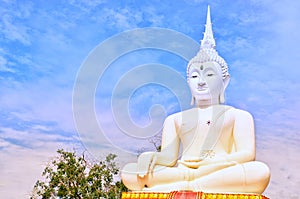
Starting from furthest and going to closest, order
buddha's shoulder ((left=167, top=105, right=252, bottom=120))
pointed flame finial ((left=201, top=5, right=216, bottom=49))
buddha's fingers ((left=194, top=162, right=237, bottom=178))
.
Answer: pointed flame finial ((left=201, top=5, right=216, bottom=49)), buddha's shoulder ((left=167, top=105, right=252, bottom=120)), buddha's fingers ((left=194, top=162, right=237, bottom=178))

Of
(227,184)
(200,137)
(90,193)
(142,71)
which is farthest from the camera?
(90,193)

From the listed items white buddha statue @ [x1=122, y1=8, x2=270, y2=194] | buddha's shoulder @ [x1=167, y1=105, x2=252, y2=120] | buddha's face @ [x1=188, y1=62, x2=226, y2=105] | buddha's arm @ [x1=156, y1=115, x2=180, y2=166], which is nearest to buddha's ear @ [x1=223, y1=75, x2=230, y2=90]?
white buddha statue @ [x1=122, y1=8, x2=270, y2=194]

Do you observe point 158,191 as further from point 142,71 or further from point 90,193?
point 90,193

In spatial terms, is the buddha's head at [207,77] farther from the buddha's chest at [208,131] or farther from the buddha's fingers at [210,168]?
the buddha's fingers at [210,168]

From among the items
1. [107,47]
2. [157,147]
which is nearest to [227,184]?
[107,47]

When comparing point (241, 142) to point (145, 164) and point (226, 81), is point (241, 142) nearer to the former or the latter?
point (226, 81)

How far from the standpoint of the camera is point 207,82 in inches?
323

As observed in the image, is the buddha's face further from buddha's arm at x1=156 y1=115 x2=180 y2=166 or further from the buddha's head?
buddha's arm at x1=156 y1=115 x2=180 y2=166

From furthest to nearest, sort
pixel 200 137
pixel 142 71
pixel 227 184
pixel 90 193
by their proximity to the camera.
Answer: pixel 90 193 < pixel 200 137 < pixel 142 71 < pixel 227 184

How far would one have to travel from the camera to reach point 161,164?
7770 mm

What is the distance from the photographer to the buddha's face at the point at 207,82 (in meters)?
8.22

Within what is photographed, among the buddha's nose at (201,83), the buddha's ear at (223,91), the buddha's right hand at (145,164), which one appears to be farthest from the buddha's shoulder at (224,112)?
the buddha's right hand at (145,164)

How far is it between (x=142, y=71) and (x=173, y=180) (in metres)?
1.67

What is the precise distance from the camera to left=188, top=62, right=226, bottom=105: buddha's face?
27.0ft
